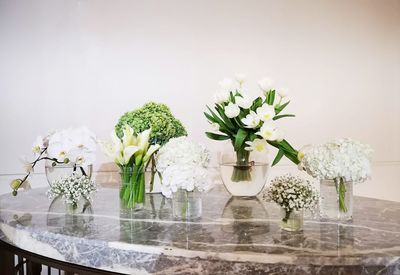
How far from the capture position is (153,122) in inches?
61.9

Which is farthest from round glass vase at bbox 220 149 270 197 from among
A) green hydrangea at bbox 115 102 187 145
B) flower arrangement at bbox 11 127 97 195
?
flower arrangement at bbox 11 127 97 195

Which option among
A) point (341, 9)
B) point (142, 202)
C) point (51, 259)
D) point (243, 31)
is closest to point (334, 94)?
point (341, 9)

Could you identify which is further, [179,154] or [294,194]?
[179,154]

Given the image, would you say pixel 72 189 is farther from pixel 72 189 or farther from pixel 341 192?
pixel 341 192

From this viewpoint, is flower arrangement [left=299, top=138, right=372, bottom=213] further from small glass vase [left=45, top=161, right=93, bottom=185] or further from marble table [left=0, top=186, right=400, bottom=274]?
small glass vase [left=45, top=161, right=93, bottom=185]

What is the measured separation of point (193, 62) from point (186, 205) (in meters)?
1.24

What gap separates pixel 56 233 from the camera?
114 cm

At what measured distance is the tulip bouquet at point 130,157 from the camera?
140 cm

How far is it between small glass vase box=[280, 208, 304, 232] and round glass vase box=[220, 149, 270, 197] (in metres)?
0.48

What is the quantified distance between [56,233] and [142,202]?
0.42 metres

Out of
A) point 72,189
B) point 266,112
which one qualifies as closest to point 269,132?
point 266,112

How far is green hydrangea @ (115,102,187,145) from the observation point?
1.57 m

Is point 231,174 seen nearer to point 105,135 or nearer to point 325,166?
point 325,166

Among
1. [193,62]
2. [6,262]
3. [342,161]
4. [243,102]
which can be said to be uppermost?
[193,62]
